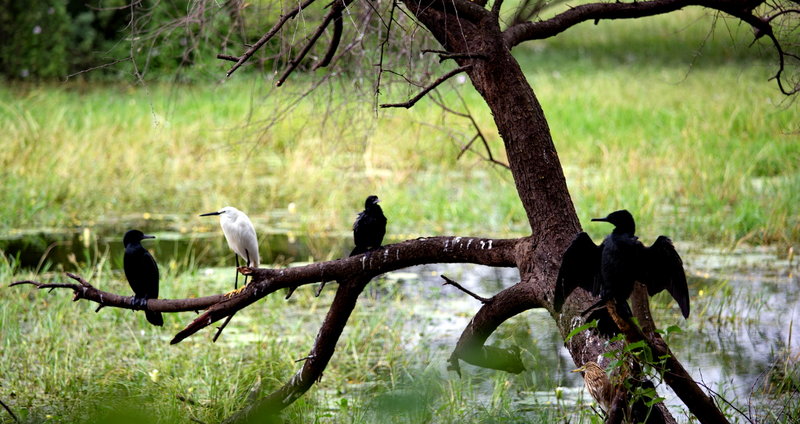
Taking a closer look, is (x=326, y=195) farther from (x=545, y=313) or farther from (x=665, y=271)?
(x=665, y=271)

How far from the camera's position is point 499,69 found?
3191 millimetres

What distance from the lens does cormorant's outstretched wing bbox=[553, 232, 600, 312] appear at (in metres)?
2.67

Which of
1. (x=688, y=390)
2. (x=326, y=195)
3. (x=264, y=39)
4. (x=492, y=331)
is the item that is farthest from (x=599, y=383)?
(x=326, y=195)

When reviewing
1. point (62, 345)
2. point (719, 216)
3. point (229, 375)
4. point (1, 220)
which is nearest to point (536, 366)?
point (229, 375)

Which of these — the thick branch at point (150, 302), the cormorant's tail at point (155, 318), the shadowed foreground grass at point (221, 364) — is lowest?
the shadowed foreground grass at point (221, 364)

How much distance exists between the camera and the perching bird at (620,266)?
254 centimetres

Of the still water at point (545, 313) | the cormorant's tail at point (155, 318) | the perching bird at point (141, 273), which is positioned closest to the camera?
the perching bird at point (141, 273)

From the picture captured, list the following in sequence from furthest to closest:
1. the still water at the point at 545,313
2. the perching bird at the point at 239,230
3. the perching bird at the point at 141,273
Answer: the still water at the point at 545,313
the perching bird at the point at 239,230
the perching bird at the point at 141,273

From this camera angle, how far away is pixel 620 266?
2.54 m

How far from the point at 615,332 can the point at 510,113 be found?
86 cm

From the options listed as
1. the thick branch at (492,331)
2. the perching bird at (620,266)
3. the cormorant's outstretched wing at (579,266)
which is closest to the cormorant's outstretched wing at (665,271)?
the perching bird at (620,266)

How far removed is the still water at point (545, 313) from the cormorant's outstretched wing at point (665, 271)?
1.28 metres

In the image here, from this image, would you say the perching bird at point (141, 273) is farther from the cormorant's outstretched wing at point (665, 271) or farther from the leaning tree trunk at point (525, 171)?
the cormorant's outstretched wing at point (665, 271)

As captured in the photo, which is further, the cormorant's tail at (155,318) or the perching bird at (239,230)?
the perching bird at (239,230)
